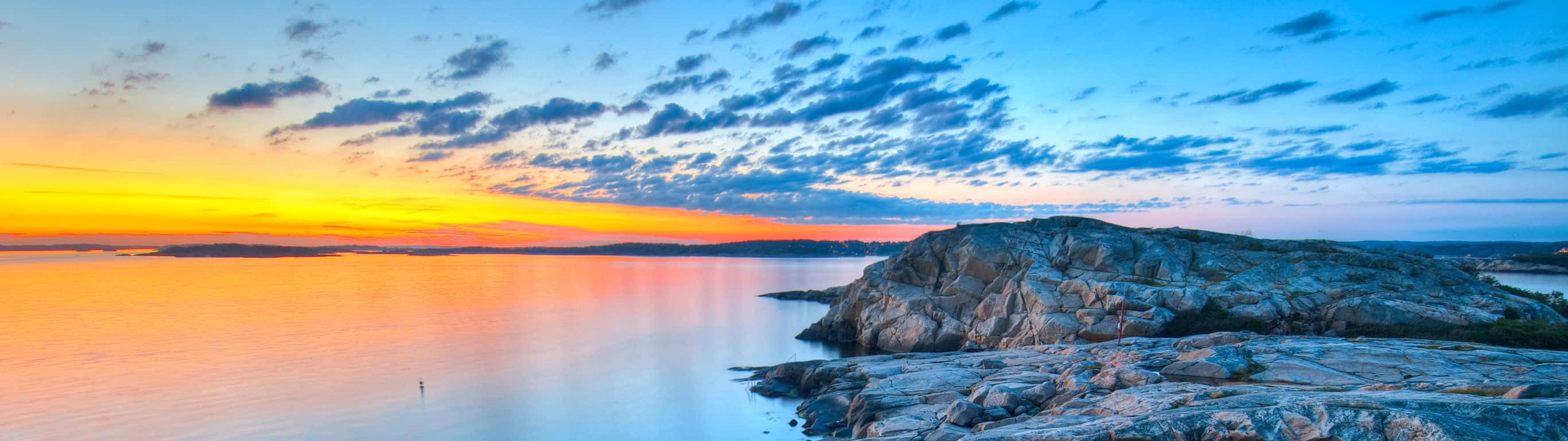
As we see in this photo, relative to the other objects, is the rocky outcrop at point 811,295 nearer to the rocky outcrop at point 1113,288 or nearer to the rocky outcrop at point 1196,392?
the rocky outcrop at point 1113,288

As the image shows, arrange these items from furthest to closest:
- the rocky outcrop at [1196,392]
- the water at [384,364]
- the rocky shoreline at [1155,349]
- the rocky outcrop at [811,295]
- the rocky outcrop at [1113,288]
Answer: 1. the rocky outcrop at [811,295]
2. the rocky outcrop at [1113,288]
3. the water at [384,364]
4. the rocky shoreline at [1155,349]
5. the rocky outcrop at [1196,392]

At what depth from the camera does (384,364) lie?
3953cm

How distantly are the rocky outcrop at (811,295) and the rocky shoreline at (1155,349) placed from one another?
35369 millimetres

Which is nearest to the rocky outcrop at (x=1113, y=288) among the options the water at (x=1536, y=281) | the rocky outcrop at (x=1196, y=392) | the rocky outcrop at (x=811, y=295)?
the rocky outcrop at (x=1196, y=392)

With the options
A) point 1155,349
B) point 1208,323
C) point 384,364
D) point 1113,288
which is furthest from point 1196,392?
point 384,364

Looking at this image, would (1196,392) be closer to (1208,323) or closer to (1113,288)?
(1208,323)

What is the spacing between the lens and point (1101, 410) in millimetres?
16125

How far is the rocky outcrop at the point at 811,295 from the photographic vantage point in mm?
87875

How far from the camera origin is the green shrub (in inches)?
1336

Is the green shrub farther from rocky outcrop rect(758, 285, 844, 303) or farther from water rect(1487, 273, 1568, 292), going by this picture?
water rect(1487, 273, 1568, 292)

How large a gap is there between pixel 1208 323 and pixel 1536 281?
114172 millimetres

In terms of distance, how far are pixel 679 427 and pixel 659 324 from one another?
33.6m

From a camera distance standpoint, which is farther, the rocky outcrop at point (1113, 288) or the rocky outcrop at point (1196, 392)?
the rocky outcrop at point (1113, 288)

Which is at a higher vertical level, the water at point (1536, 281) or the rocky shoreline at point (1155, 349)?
the rocky shoreline at point (1155, 349)
